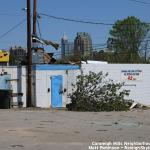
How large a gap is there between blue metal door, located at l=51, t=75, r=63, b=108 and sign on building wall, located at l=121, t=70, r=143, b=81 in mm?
4698

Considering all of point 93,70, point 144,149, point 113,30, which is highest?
point 113,30

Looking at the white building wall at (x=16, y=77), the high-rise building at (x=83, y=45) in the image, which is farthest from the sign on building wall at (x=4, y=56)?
the high-rise building at (x=83, y=45)

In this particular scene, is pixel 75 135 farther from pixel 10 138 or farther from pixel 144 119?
pixel 144 119

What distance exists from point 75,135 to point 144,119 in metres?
8.08

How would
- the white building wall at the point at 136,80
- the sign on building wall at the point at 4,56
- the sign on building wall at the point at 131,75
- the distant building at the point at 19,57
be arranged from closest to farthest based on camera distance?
the white building wall at the point at 136,80
the sign on building wall at the point at 4,56
the sign on building wall at the point at 131,75
the distant building at the point at 19,57

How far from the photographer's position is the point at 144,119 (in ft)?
82.4

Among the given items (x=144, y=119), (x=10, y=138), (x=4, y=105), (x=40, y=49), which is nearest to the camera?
(x=10, y=138)

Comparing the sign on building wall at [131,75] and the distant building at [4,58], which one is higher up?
the distant building at [4,58]

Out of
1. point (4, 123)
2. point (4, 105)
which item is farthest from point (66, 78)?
point (4, 123)

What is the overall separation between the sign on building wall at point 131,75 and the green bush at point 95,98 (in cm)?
638

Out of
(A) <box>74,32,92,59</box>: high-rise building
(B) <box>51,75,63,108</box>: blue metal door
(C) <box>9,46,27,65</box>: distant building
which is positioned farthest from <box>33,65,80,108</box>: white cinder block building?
(A) <box>74,32,92,59</box>: high-rise building

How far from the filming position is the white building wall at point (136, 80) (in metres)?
39.2

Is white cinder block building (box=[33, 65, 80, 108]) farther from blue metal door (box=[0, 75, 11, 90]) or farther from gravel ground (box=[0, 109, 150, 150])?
gravel ground (box=[0, 109, 150, 150])

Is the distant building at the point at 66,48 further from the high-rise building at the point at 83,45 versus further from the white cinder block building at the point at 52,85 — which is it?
the white cinder block building at the point at 52,85
